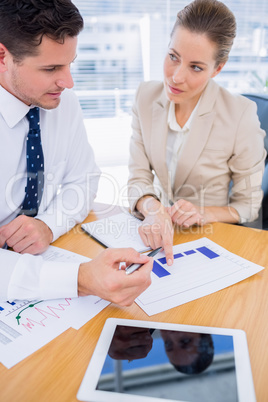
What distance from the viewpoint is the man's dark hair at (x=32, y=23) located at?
33.6 inches

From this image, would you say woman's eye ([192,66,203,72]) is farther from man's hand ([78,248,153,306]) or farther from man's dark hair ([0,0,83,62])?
man's hand ([78,248,153,306])

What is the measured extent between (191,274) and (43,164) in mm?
577

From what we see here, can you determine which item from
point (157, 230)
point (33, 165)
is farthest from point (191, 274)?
point (33, 165)

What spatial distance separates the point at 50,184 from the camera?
1.21m

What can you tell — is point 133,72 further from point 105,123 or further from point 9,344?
point 9,344

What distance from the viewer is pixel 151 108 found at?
1.52 meters

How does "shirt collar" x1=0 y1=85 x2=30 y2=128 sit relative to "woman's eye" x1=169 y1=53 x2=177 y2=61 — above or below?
below

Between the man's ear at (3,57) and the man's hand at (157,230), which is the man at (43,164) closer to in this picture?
the man's ear at (3,57)

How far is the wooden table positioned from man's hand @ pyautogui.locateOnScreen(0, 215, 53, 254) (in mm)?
93

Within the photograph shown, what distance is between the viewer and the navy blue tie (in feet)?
3.37

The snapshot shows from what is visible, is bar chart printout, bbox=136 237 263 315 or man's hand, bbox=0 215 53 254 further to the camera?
man's hand, bbox=0 215 53 254

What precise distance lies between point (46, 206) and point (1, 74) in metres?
0.46

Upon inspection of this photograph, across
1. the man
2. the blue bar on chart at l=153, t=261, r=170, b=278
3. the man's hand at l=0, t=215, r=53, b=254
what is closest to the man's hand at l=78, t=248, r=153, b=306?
the man

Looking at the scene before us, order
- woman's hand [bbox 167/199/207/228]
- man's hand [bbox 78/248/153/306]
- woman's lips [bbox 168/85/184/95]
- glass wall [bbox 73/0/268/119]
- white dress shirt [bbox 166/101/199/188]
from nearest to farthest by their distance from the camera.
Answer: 1. man's hand [bbox 78/248/153/306]
2. woman's hand [bbox 167/199/207/228]
3. woman's lips [bbox 168/85/184/95]
4. white dress shirt [bbox 166/101/199/188]
5. glass wall [bbox 73/0/268/119]
